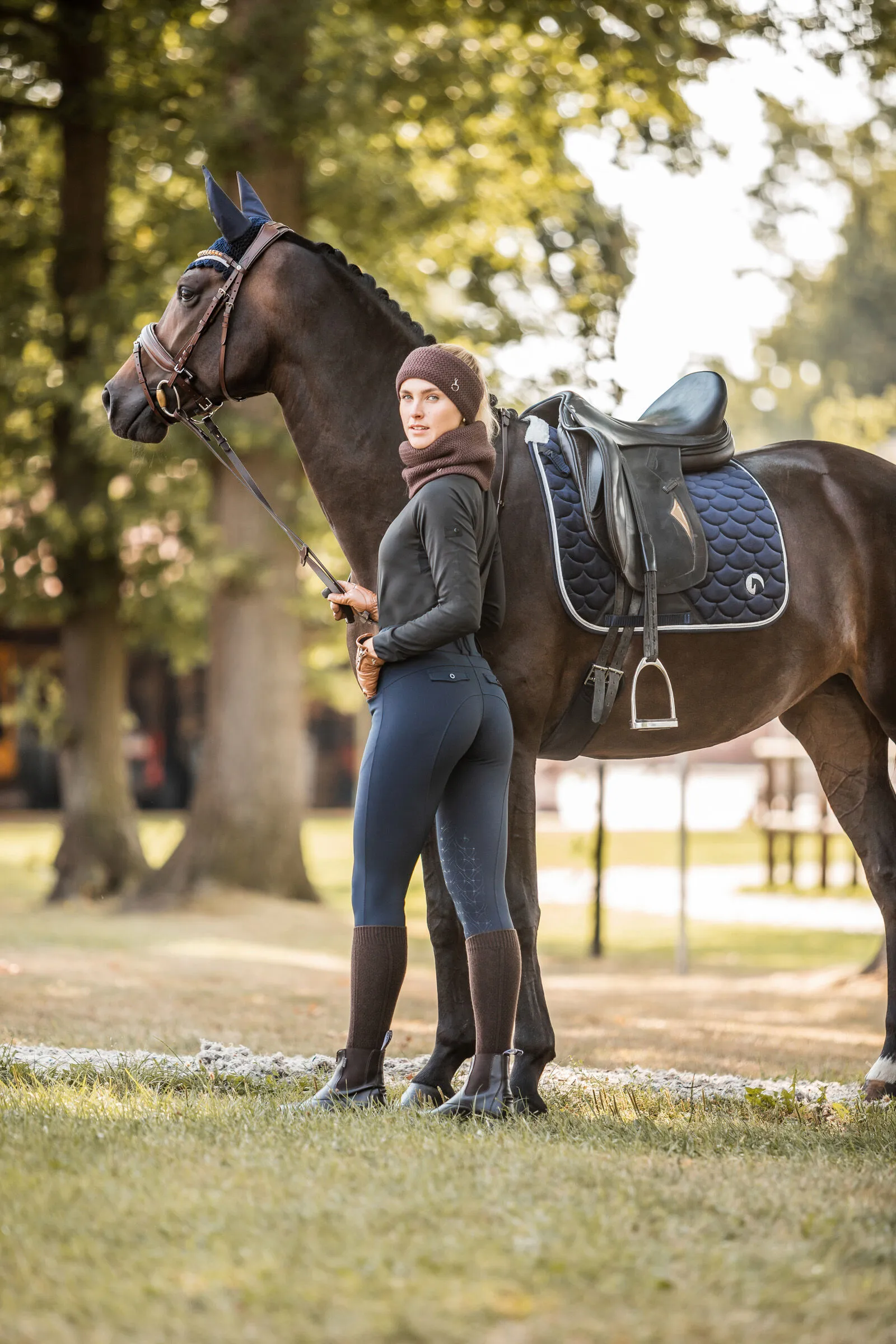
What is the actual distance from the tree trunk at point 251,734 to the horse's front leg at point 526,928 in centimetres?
760

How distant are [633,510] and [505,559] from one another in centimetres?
46

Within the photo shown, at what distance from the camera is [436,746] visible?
3.65 m

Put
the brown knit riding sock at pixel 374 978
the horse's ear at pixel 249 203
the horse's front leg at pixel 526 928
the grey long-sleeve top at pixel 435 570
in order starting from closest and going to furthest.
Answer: the grey long-sleeve top at pixel 435 570, the brown knit riding sock at pixel 374 978, the horse's front leg at pixel 526 928, the horse's ear at pixel 249 203

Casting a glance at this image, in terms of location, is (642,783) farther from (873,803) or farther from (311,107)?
(873,803)

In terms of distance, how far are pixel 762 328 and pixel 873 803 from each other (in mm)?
39381

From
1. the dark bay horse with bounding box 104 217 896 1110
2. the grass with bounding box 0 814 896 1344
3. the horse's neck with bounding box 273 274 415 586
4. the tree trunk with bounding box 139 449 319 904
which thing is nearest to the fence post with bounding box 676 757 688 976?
the tree trunk with bounding box 139 449 319 904

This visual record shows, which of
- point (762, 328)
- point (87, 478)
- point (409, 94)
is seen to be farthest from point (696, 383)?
point (762, 328)

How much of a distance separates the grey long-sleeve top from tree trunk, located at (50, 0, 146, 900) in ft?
29.1

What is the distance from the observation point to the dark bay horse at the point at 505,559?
13.3ft

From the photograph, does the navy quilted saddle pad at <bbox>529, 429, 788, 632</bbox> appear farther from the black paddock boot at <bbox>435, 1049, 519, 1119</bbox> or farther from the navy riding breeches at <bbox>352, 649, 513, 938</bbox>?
the black paddock boot at <bbox>435, 1049, 519, 1119</bbox>

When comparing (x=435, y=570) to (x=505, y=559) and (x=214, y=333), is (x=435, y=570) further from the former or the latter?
(x=214, y=333)

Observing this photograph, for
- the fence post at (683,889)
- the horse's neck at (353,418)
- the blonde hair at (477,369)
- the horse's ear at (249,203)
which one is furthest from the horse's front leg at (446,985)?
the fence post at (683,889)

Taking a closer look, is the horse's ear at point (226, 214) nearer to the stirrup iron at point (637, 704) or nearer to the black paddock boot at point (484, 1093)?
the stirrup iron at point (637, 704)

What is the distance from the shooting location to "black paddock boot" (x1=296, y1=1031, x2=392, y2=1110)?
3785mm
